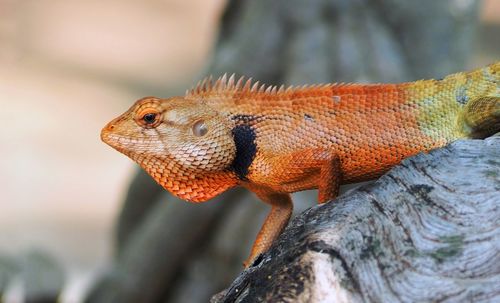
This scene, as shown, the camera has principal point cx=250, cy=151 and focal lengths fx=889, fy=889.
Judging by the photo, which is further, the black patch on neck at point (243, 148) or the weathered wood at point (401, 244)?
the black patch on neck at point (243, 148)

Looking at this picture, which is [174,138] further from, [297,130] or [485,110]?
[485,110]

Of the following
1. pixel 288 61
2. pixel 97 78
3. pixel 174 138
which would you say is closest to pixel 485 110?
pixel 174 138

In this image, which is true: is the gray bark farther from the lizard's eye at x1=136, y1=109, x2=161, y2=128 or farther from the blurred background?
the lizard's eye at x1=136, y1=109, x2=161, y2=128

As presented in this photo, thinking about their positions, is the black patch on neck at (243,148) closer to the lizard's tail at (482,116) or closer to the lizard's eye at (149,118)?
the lizard's eye at (149,118)

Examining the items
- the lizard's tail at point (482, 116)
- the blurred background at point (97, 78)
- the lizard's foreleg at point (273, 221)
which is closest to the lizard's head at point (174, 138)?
the lizard's foreleg at point (273, 221)

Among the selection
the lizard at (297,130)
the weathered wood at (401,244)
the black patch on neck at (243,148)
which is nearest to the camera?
the weathered wood at (401,244)
